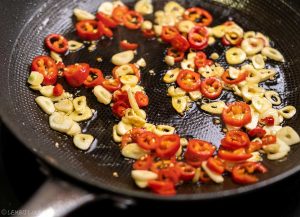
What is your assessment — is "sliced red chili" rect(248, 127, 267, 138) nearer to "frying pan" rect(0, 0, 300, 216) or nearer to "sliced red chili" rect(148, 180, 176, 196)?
"frying pan" rect(0, 0, 300, 216)

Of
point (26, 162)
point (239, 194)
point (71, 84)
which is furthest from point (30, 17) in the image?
point (239, 194)

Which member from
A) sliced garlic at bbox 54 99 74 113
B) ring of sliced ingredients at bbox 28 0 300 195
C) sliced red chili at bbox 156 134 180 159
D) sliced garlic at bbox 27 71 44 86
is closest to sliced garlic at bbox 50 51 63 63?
ring of sliced ingredients at bbox 28 0 300 195

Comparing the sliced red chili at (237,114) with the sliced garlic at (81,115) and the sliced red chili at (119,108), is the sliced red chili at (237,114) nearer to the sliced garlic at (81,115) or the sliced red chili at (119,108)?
the sliced red chili at (119,108)

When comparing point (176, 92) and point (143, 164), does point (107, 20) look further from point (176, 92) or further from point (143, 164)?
point (143, 164)

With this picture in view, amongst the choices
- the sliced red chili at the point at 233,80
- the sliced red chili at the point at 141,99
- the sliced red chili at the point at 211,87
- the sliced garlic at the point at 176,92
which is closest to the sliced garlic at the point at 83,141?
the sliced red chili at the point at 141,99

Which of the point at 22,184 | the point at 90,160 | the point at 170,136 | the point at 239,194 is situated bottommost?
the point at 22,184

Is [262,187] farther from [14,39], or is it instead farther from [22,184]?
[14,39]
